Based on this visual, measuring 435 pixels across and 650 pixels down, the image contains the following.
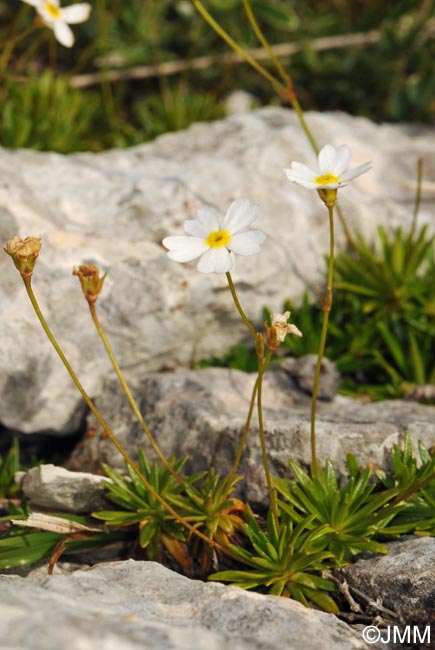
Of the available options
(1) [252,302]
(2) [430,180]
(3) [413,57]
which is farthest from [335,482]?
(3) [413,57]

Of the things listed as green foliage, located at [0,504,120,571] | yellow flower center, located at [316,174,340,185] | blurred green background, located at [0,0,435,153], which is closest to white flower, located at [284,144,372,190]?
yellow flower center, located at [316,174,340,185]

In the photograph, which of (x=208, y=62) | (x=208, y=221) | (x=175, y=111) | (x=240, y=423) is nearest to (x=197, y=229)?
(x=208, y=221)

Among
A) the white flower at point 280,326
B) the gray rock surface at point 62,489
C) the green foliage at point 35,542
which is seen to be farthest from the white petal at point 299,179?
the green foliage at point 35,542

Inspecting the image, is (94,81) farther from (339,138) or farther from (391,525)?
(391,525)

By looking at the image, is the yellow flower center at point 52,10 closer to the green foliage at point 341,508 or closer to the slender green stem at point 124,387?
the slender green stem at point 124,387

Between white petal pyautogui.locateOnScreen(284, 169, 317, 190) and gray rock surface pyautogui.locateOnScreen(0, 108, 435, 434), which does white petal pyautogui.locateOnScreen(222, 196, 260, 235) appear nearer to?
white petal pyautogui.locateOnScreen(284, 169, 317, 190)
